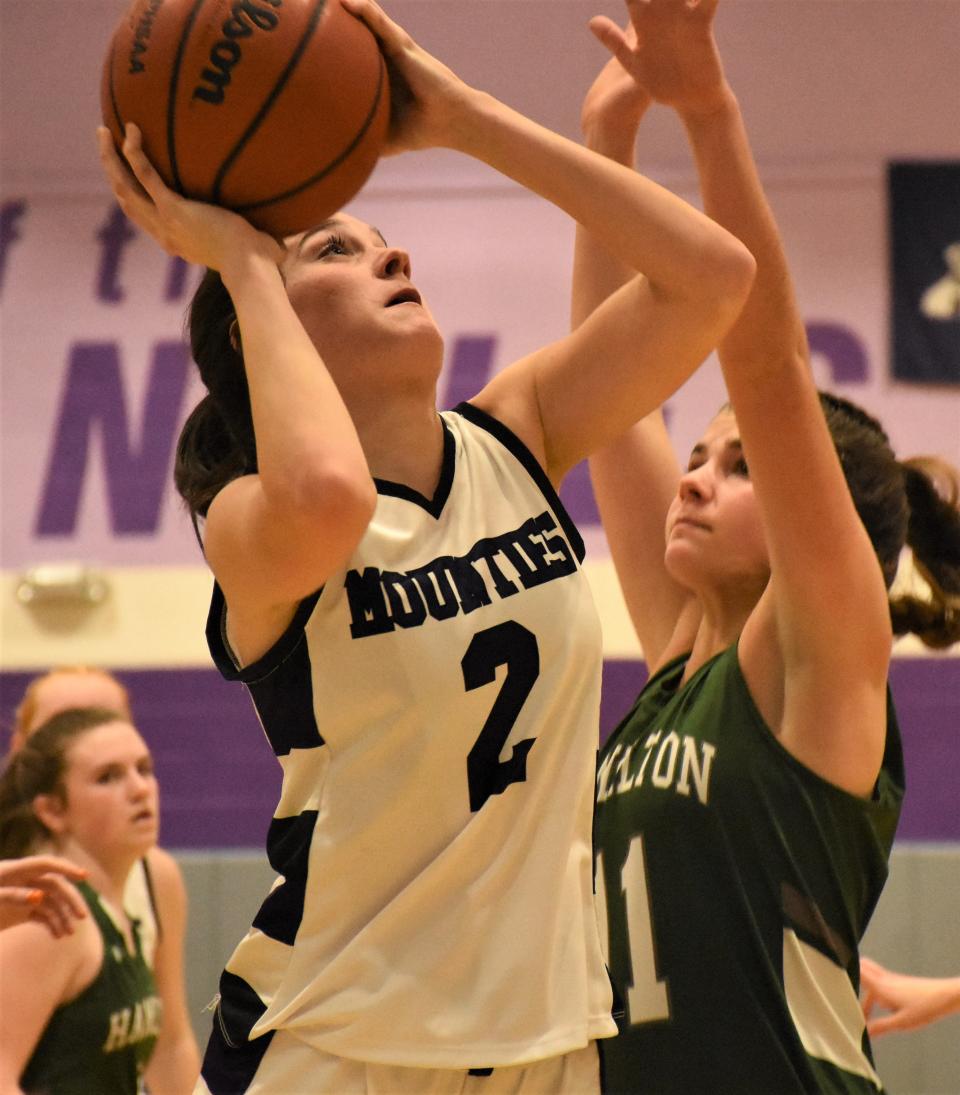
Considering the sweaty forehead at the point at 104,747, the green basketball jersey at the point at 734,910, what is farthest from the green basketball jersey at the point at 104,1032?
the green basketball jersey at the point at 734,910

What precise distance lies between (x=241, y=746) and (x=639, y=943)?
395cm

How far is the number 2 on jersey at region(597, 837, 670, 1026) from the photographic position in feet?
6.54

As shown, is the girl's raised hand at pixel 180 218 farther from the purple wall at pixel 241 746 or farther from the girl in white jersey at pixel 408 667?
the purple wall at pixel 241 746

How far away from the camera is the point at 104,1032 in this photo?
329cm

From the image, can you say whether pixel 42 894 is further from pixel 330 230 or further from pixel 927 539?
pixel 927 539

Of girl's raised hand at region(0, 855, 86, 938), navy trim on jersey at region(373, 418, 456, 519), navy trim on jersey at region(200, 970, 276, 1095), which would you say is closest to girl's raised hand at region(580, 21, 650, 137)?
navy trim on jersey at region(373, 418, 456, 519)

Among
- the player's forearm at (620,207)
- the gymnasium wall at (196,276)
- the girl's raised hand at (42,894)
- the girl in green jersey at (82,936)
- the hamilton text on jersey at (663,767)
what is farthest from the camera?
the gymnasium wall at (196,276)

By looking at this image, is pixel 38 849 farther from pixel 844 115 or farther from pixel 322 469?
pixel 844 115

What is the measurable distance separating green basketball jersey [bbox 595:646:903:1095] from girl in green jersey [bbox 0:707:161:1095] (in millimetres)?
1316

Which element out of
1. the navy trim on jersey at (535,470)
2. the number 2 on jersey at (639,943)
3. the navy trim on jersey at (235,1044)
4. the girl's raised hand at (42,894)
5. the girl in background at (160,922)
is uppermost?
the navy trim on jersey at (535,470)

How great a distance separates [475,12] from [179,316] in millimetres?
1713

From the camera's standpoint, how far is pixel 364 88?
5.49ft

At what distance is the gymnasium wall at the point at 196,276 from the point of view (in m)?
5.83

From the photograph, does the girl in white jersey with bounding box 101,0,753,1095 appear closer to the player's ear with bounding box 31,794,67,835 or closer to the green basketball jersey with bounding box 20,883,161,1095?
the green basketball jersey with bounding box 20,883,161,1095
